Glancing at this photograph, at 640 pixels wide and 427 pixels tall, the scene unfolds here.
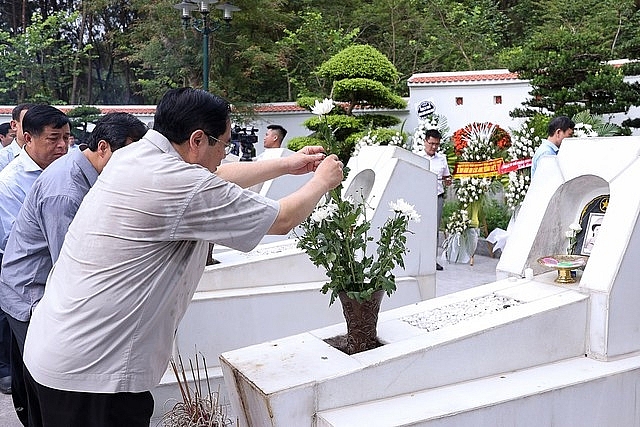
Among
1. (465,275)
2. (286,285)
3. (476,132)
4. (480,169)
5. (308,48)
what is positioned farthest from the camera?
(308,48)

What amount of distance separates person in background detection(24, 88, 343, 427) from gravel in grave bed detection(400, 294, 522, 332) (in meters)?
1.11

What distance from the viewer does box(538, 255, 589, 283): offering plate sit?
3078mm

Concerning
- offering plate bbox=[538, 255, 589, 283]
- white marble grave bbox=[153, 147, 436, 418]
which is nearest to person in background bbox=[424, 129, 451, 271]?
white marble grave bbox=[153, 147, 436, 418]

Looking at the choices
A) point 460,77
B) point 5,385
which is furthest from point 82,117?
point 5,385

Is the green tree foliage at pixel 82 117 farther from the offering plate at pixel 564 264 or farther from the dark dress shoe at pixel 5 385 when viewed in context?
the offering plate at pixel 564 264

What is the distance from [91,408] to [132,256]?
46 cm

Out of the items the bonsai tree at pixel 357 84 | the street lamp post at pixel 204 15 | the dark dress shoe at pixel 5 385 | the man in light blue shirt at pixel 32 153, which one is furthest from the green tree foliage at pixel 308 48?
the man in light blue shirt at pixel 32 153

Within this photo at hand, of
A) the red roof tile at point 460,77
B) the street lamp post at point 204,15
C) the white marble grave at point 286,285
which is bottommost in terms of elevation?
the white marble grave at point 286,285

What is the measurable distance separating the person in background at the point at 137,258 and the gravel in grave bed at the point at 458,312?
111cm

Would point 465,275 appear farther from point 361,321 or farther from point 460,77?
point 460,77

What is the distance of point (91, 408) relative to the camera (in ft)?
6.32

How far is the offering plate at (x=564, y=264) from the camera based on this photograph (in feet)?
10.1

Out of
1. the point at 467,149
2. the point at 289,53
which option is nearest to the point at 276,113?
the point at 289,53

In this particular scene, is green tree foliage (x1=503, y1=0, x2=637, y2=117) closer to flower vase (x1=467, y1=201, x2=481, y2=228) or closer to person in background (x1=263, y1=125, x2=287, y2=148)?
flower vase (x1=467, y1=201, x2=481, y2=228)
